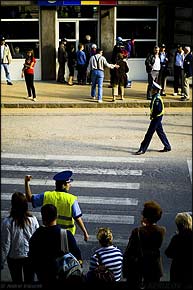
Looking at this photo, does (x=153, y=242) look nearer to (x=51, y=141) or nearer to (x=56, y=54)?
(x=51, y=141)

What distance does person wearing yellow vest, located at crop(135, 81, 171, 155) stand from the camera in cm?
1396

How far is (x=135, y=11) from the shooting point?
24875mm

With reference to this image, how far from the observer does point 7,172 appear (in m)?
13.3

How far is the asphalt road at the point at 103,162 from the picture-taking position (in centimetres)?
1090

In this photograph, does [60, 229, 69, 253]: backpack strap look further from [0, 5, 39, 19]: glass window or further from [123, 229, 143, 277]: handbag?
[0, 5, 39, 19]: glass window

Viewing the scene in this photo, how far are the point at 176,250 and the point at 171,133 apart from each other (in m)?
10.6

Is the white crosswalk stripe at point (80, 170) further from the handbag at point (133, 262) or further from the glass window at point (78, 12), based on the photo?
the glass window at point (78, 12)

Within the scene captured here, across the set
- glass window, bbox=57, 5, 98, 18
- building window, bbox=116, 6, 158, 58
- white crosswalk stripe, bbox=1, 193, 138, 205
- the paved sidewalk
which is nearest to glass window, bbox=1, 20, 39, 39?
glass window, bbox=57, 5, 98, 18

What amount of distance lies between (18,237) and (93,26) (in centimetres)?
1890

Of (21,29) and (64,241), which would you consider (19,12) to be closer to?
(21,29)

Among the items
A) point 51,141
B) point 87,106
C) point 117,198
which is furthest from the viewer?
point 87,106

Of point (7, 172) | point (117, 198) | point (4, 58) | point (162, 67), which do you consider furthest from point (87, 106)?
point (117, 198)

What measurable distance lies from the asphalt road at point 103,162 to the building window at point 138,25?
6.16 m

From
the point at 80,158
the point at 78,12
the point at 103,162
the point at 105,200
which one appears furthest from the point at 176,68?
the point at 105,200
